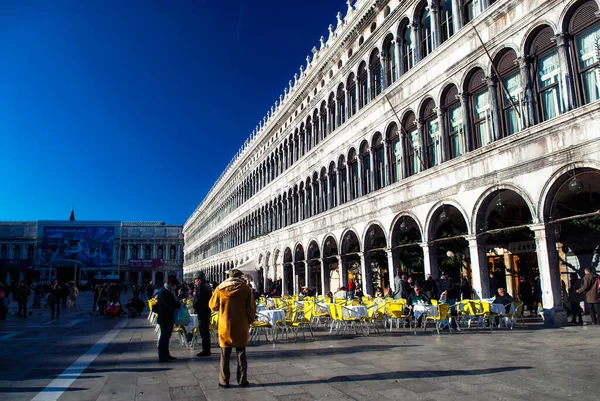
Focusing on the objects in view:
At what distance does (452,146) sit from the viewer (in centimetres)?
1662

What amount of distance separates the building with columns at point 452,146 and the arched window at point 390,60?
0.16ft

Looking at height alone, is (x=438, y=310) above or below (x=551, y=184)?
below

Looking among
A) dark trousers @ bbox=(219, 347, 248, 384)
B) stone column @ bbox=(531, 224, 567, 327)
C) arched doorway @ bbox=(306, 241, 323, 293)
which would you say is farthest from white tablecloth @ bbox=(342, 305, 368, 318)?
arched doorway @ bbox=(306, 241, 323, 293)

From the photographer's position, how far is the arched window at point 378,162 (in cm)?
2080

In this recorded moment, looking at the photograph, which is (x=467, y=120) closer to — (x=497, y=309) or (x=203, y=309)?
(x=497, y=309)

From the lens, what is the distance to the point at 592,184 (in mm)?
14227

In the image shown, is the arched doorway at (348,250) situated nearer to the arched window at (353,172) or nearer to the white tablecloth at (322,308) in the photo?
the arched window at (353,172)

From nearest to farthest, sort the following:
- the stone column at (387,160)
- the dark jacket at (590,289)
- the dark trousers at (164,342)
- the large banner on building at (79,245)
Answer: the dark trousers at (164,342), the dark jacket at (590,289), the stone column at (387,160), the large banner on building at (79,245)

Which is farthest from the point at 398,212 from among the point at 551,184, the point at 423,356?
the point at 423,356

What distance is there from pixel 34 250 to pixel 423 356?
107m

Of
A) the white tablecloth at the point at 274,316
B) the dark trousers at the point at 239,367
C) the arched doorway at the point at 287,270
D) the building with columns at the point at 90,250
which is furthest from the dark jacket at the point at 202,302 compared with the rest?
the building with columns at the point at 90,250

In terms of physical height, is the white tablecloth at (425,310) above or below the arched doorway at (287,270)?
below

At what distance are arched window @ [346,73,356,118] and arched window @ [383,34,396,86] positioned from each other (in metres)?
3.30

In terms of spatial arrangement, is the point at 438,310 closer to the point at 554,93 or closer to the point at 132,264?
the point at 554,93
